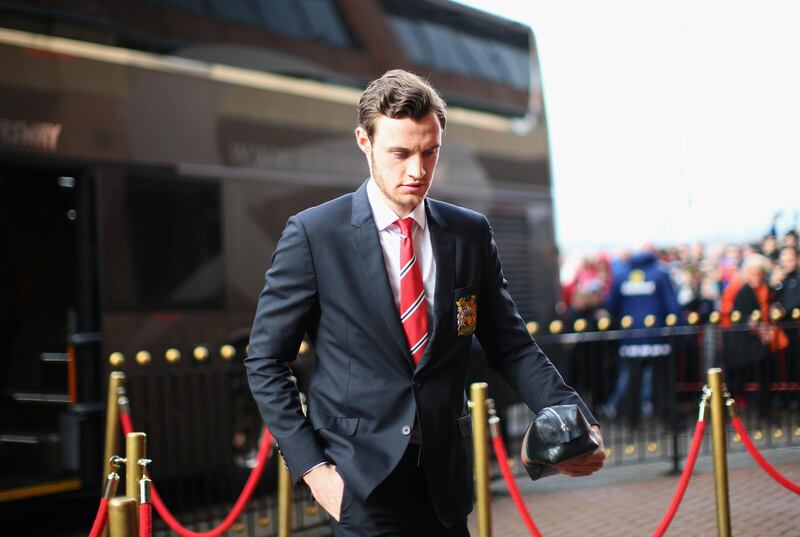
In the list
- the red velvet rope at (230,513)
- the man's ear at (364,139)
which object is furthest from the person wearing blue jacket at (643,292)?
the man's ear at (364,139)

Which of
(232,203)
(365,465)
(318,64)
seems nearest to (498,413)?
(232,203)

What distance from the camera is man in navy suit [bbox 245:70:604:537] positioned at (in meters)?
2.63

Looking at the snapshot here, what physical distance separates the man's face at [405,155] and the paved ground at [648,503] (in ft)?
15.7

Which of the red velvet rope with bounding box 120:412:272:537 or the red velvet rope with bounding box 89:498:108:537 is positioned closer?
the red velvet rope with bounding box 89:498:108:537

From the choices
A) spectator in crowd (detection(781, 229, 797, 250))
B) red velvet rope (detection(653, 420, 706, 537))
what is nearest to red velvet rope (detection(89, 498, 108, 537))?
red velvet rope (detection(653, 420, 706, 537))

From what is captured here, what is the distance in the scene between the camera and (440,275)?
2.74 m

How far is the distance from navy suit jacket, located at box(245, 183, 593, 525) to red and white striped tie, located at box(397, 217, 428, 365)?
A: 0.03 metres

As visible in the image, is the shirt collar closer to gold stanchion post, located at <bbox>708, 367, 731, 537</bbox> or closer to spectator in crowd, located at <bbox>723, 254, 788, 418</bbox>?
gold stanchion post, located at <bbox>708, 367, 731, 537</bbox>

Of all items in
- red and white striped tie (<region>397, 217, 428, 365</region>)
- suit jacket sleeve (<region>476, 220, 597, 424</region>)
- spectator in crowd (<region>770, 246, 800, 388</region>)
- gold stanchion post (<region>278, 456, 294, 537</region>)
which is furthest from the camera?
spectator in crowd (<region>770, 246, 800, 388</region>)

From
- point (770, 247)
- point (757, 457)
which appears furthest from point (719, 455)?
point (770, 247)

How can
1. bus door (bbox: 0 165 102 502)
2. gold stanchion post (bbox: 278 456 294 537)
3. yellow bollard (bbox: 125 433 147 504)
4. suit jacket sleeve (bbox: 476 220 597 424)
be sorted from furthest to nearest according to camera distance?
bus door (bbox: 0 165 102 502) < gold stanchion post (bbox: 278 456 294 537) < yellow bollard (bbox: 125 433 147 504) < suit jacket sleeve (bbox: 476 220 597 424)

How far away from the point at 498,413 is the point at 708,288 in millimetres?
5976

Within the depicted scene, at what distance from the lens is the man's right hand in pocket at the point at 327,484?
2.63 metres

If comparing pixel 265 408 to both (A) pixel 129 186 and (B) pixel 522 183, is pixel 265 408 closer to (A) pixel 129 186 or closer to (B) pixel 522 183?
(A) pixel 129 186
